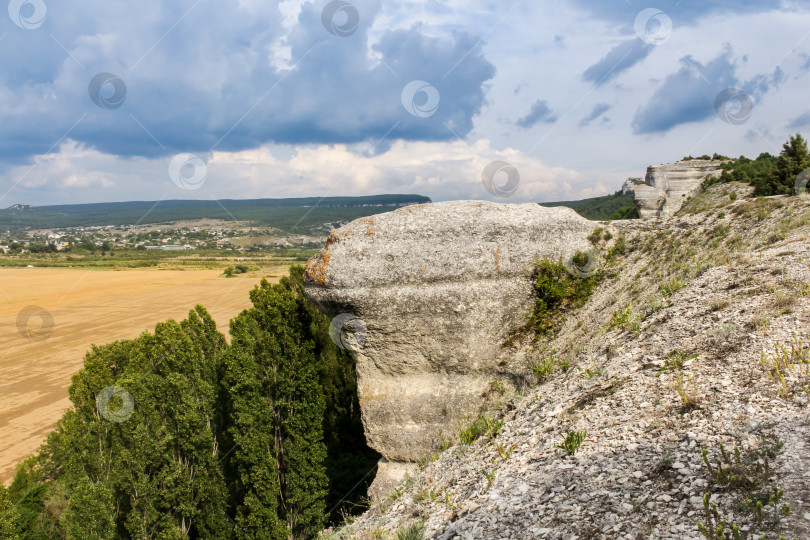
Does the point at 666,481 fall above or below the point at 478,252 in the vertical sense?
below

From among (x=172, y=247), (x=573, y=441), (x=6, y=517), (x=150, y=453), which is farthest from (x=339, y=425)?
(x=172, y=247)

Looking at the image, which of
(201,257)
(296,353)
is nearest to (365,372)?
(296,353)

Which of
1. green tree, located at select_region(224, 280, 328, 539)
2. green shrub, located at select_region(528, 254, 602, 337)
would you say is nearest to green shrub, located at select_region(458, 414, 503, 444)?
green shrub, located at select_region(528, 254, 602, 337)

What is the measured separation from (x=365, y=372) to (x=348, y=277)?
2.79 metres

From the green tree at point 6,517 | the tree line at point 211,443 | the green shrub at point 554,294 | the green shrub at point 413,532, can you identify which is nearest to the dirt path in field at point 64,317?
the tree line at point 211,443

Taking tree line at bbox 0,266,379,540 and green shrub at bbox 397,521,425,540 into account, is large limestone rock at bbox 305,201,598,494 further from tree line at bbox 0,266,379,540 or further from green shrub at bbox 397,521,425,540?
green shrub at bbox 397,521,425,540

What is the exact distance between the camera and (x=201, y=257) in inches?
5221

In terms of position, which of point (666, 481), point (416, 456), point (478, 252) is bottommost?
point (416, 456)

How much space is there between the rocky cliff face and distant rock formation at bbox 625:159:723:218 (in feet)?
112

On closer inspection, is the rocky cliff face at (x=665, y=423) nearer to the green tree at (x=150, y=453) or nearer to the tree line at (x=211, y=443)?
the tree line at (x=211, y=443)

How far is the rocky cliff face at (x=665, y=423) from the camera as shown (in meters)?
4.14

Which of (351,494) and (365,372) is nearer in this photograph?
(365,372)

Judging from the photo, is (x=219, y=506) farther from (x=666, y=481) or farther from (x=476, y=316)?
(x=666, y=481)

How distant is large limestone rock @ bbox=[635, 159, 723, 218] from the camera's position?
135ft
